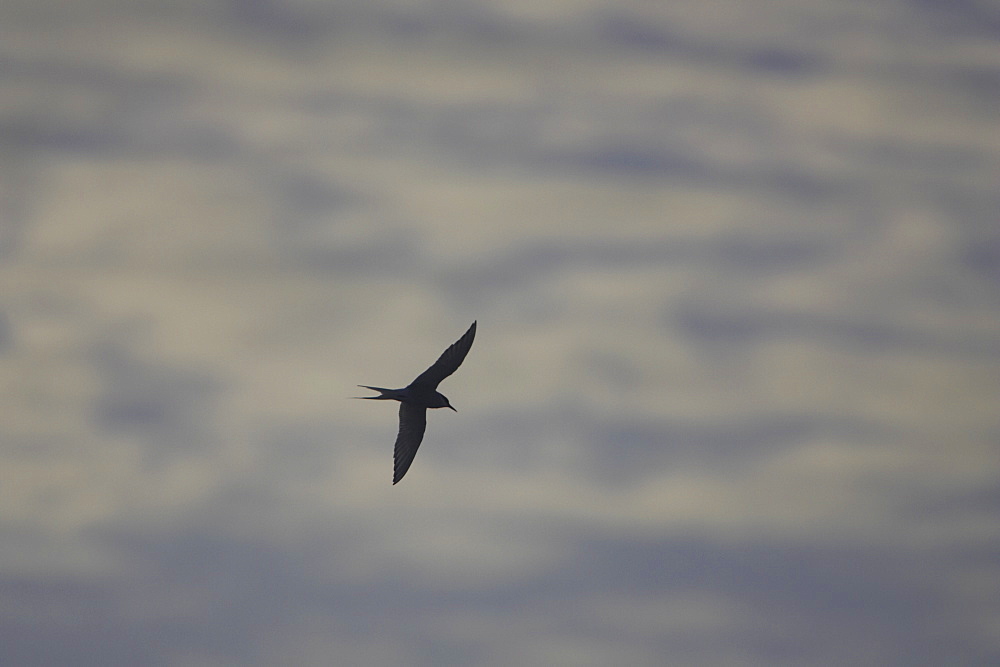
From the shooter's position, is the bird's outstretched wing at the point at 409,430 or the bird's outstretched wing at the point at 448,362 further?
the bird's outstretched wing at the point at 409,430

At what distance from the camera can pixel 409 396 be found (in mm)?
56438

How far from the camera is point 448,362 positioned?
5491cm

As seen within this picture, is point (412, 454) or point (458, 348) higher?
point (458, 348)

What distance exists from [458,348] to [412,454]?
19.5 feet

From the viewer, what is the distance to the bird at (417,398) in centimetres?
5466

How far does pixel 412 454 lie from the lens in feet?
189

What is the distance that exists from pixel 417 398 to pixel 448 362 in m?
2.70

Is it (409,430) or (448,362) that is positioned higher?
(448,362)

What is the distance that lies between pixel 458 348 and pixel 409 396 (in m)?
3.56

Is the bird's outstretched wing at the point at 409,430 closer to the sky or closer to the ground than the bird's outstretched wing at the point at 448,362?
closer to the ground

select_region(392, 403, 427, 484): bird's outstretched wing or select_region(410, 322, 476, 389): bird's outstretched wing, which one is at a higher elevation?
select_region(410, 322, 476, 389): bird's outstretched wing

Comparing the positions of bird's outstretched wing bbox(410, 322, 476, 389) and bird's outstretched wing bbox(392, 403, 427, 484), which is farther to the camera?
bird's outstretched wing bbox(392, 403, 427, 484)

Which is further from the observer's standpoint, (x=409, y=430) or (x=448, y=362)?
(x=409, y=430)

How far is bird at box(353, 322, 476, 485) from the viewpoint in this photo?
54.7 m
